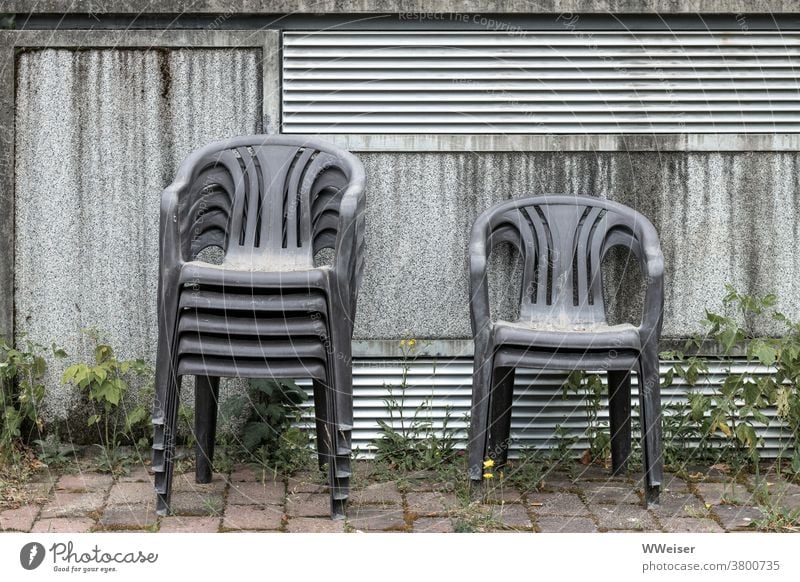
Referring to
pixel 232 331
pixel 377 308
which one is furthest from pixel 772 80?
pixel 232 331

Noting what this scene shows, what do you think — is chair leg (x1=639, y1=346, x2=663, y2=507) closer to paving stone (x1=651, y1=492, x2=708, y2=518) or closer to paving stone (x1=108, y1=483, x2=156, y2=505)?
paving stone (x1=651, y1=492, x2=708, y2=518)

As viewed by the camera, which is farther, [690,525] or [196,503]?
[196,503]

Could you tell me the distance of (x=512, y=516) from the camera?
14.5ft

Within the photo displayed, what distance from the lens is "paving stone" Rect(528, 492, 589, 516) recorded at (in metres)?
4.48

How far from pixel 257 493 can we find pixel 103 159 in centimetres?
165

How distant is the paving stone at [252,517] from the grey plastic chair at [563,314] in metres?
0.79

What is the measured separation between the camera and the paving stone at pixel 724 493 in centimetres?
459

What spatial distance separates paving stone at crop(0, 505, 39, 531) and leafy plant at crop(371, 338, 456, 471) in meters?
1.51

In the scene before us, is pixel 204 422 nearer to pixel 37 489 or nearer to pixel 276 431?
pixel 276 431

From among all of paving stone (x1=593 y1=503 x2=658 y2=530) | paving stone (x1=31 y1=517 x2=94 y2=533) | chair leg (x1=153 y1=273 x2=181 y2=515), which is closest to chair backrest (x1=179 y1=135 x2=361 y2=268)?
chair leg (x1=153 y1=273 x2=181 y2=515)

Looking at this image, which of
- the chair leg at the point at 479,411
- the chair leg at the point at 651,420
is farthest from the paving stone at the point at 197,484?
the chair leg at the point at 651,420

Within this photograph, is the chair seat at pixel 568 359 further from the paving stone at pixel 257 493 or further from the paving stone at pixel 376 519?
the paving stone at pixel 257 493

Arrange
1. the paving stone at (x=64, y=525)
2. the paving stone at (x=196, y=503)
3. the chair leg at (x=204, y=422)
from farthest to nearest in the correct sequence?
1. the chair leg at (x=204, y=422)
2. the paving stone at (x=196, y=503)
3. the paving stone at (x=64, y=525)

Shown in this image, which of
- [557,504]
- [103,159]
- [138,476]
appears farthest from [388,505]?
[103,159]
